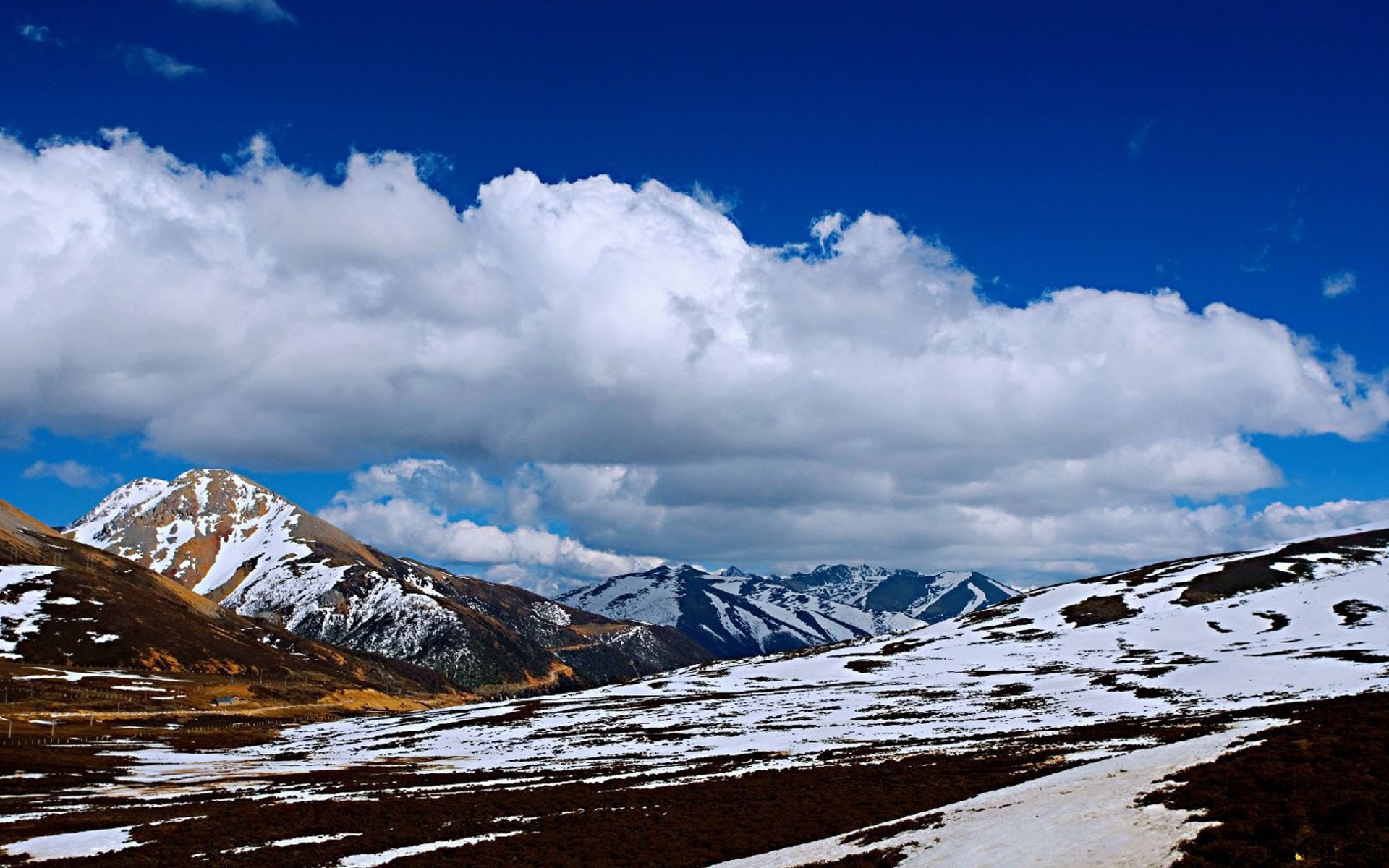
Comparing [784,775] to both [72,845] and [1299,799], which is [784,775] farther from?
[72,845]

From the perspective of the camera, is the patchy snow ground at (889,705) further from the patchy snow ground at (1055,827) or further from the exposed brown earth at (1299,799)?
the exposed brown earth at (1299,799)

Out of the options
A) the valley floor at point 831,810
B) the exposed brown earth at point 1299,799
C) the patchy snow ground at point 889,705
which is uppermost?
the exposed brown earth at point 1299,799

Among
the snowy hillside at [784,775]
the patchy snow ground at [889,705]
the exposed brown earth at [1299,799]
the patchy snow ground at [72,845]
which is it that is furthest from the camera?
the patchy snow ground at [889,705]

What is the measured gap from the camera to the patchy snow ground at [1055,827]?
2400 centimetres

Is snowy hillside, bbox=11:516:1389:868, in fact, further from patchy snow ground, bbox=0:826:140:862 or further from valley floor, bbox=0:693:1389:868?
patchy snow ground, bbox=0:826:140:862

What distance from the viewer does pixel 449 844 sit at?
42.2 m

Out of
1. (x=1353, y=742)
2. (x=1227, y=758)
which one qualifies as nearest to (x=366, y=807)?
(x=1227, y=758)

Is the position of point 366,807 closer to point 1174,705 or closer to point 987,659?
point 1174,705

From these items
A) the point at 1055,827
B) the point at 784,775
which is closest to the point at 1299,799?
the point at 1055,827

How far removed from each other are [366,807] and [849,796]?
2987cm

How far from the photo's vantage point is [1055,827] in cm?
2750

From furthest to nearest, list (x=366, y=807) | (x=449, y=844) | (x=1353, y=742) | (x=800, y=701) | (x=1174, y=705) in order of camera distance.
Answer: (x=800, y=701) < (x=1174, y=705) < (x=366, y=807) < (x=449, y=844) < (x=1353, y=742)

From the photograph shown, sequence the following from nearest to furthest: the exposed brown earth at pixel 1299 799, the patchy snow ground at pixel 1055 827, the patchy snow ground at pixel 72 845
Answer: the exposed brown earth at pixel 1299 799 < the patchy snow ground at pixel 1055 827 < the patchy snow ground at pixel 72 845

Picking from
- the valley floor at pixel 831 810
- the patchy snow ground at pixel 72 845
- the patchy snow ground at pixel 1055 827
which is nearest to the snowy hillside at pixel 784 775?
the patchy snow ground at pixel 1055 827
